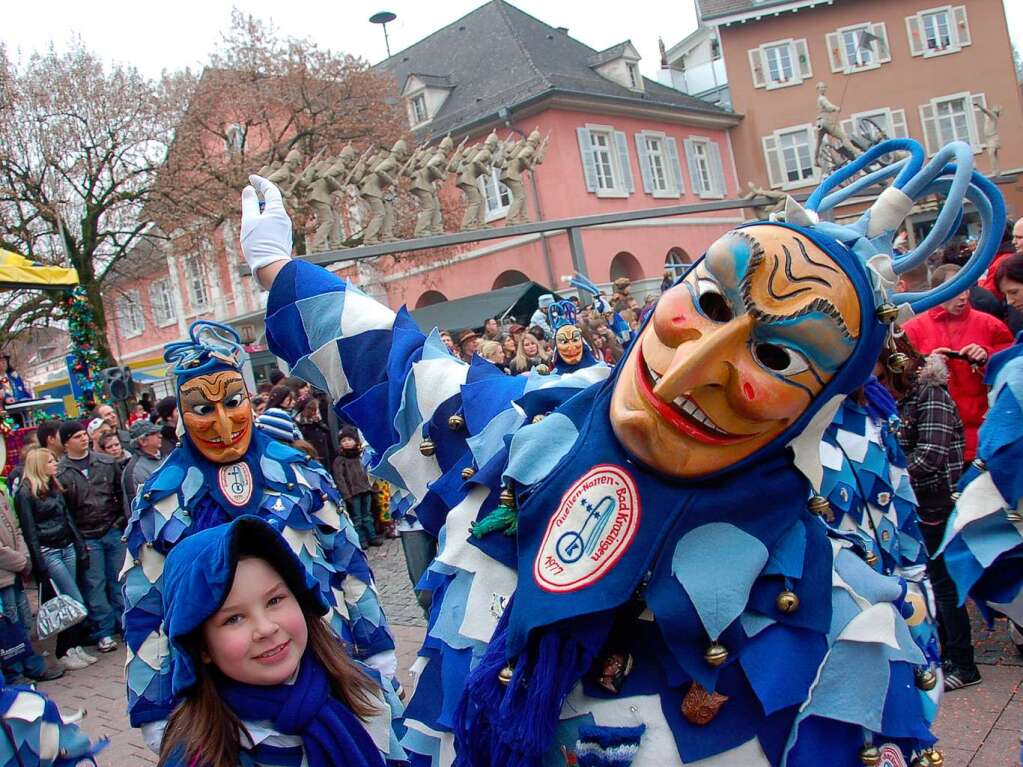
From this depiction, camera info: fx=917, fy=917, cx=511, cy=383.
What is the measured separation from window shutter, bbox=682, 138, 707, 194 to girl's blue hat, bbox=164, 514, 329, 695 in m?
25.9

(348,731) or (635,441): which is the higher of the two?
(635,441)

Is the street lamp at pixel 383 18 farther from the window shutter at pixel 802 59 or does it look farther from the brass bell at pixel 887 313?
the brass bell at pixel 887 313

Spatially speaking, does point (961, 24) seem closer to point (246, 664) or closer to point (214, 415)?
point (214, 415)

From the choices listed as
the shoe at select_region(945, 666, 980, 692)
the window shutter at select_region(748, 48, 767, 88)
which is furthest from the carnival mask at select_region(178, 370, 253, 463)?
the window shutter at select_region(748, 48, 767, 88)

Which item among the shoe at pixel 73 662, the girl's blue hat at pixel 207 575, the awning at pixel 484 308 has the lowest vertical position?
the shoe at pixel 73 662

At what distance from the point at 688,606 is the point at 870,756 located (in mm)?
343

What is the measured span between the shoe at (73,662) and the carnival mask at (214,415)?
13.3ft

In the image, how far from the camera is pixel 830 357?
1.43 m

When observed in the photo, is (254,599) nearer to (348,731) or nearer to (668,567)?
(348,731)

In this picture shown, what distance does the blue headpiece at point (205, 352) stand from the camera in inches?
140

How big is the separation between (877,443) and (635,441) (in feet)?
5.92

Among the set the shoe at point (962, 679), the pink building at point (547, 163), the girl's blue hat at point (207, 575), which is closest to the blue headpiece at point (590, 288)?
the shoe at point (962, 679)

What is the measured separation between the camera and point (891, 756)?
141 cm

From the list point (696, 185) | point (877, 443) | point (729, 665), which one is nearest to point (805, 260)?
point (729, 665)
